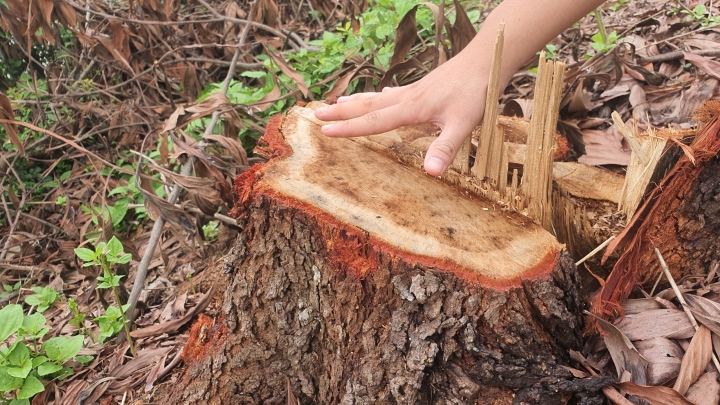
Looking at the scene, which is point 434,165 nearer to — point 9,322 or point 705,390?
point 705,390

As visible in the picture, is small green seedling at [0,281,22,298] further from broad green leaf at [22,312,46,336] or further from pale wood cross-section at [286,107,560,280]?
pale wood cross-section at [286,107,560,280]

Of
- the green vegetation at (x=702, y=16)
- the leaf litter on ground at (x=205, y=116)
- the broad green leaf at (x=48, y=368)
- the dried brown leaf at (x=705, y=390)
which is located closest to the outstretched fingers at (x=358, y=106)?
the leaf litter on ground at (x=205, y=116)

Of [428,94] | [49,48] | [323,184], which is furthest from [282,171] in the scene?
[49,48]

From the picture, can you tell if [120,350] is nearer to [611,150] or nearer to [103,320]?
[103,320]

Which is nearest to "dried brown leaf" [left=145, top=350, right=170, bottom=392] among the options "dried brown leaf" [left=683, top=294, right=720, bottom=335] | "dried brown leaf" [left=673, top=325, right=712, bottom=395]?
"dried brown leaf" [left=673, top=325, right=712, bottom=395]

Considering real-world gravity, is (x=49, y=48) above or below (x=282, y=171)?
below
